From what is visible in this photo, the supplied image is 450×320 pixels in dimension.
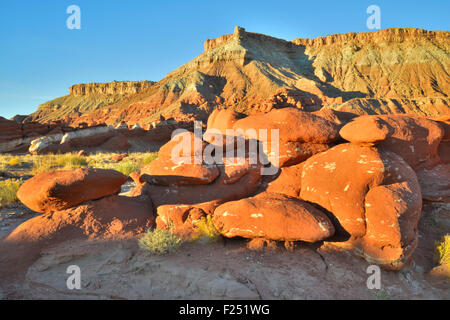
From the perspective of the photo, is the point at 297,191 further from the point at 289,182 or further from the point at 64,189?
the point at 64,189

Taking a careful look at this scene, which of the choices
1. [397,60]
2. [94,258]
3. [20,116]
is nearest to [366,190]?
[94,258]

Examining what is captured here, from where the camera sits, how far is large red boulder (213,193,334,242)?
3348 mm

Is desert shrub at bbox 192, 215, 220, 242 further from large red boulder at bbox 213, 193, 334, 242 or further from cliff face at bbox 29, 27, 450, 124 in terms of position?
cliff face at bbox 29, 27, 450, 124

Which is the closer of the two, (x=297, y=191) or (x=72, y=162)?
(x=297, y=191)

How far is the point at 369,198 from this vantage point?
11.3ft

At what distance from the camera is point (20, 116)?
6712cm

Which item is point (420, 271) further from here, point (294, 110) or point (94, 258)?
point (94, 258)

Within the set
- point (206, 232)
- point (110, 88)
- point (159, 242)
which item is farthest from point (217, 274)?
point (110, 88)

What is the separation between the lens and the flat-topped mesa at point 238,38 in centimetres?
5156

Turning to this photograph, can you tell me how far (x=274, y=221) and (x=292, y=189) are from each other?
92 centimetres

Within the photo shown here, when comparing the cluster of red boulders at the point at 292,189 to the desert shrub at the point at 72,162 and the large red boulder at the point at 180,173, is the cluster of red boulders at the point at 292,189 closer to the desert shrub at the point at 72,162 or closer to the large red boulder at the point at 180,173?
the large red boulder at the point at 180,173

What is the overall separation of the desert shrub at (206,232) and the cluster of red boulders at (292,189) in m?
0.07

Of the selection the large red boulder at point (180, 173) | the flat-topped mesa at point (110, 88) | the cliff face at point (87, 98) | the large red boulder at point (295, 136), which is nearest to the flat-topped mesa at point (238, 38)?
the cliff face at point (87, 98)
